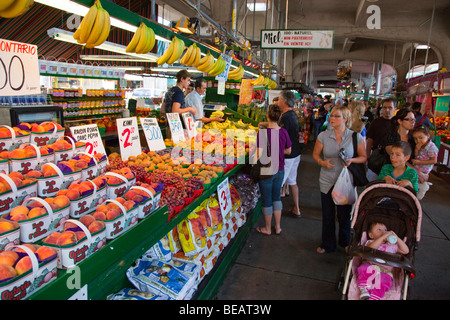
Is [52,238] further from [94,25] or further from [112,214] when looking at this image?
[94,25]

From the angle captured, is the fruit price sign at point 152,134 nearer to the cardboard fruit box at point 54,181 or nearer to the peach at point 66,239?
the cardboard fruit box at point 54,181

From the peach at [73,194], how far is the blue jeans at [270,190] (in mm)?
3000

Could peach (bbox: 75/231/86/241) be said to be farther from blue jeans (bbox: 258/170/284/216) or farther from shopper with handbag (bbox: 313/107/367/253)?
blue jeans (bbox: 258/170/284/216)

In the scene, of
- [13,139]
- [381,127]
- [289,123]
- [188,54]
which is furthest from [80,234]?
[381,127]

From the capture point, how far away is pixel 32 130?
229 centimetres

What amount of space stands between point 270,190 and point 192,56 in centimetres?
211

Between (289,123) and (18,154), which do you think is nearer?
(18,154)

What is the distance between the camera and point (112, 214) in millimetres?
1788

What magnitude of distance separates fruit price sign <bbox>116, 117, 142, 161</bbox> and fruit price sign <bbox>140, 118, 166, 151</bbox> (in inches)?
13.7

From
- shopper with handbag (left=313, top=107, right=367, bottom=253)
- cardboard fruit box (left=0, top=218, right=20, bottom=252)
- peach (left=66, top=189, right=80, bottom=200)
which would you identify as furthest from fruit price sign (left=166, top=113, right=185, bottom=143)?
→ cardboard fruit box (left=0, top=218, right=20, bottom=252)

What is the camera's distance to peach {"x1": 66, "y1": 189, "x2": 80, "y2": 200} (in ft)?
5.94

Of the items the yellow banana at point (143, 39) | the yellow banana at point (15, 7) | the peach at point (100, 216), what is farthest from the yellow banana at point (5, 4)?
the yellow banana at point (143, 39)

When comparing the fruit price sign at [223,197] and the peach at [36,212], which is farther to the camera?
the fruit price sign at [223,197]

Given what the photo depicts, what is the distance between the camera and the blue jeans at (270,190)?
4.53 meters
